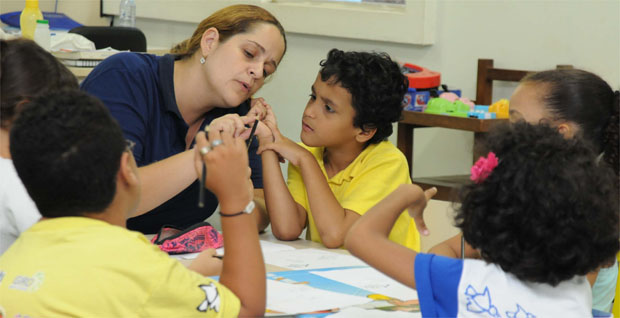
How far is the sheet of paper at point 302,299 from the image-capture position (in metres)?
1.28

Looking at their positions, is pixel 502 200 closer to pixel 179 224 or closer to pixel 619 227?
pixel 619 227

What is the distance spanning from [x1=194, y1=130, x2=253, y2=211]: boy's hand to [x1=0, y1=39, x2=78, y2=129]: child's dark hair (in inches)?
15.5

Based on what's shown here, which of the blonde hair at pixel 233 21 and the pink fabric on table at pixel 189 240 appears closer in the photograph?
the pink fabric on table at pixel 189 240

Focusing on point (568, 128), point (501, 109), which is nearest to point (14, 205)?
point (568, 128)

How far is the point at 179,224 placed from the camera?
6.40ft

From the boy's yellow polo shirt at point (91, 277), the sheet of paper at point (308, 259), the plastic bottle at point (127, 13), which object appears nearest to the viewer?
the boy's yellow polo shirt at point (91, 277)

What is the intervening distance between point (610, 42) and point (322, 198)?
1998 mm

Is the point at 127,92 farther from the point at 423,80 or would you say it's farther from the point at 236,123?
the point at 423,80

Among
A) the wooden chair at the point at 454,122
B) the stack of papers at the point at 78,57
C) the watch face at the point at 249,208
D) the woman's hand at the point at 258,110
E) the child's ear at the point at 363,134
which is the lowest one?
the wooden chair at the point at 454,122

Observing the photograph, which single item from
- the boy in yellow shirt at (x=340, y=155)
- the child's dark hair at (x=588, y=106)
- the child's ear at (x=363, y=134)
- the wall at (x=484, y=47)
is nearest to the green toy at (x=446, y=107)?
the wall at (x=484, y=47)

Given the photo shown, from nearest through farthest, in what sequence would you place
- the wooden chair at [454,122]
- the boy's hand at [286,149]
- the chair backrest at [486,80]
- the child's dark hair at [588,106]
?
1. the child's dark hair at [588,106]
2. the boy's hand at [286,149]
3. the wooden chair at [454,122]
4. the chair backrest at [486,80]

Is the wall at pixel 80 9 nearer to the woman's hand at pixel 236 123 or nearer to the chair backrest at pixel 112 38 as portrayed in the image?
the chair backrest at pixel 112 38

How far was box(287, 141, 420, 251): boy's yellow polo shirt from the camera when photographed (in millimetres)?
1860

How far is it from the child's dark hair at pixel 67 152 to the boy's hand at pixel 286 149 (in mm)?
937
